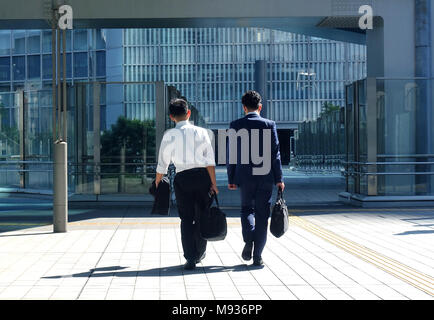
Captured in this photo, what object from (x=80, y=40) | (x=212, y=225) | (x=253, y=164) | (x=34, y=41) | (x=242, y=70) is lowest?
(x=212, y=225)

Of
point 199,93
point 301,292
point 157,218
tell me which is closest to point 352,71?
point 199,93

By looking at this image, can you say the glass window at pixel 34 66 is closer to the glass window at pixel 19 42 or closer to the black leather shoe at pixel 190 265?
the glass window at pixel 19 42

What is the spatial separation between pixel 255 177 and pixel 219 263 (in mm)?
980

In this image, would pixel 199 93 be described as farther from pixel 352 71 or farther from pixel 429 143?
pixel 429 143

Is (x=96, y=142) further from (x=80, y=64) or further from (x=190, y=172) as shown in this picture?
(x=80, y=64)

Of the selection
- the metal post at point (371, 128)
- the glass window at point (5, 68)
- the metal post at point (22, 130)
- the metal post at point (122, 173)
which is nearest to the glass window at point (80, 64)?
the glass window at point (5, 68)

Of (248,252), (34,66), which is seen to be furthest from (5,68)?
(248,252)

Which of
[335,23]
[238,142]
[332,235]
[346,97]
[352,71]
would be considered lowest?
[332,235]

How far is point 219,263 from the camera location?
702 cm

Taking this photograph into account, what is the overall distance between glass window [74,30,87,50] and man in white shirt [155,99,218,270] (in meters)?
57.1

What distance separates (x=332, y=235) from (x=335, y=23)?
7075 mm

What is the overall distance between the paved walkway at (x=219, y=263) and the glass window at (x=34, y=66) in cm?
5614

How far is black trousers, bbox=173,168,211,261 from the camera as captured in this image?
6617mm

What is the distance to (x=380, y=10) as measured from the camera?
14.4 metres
